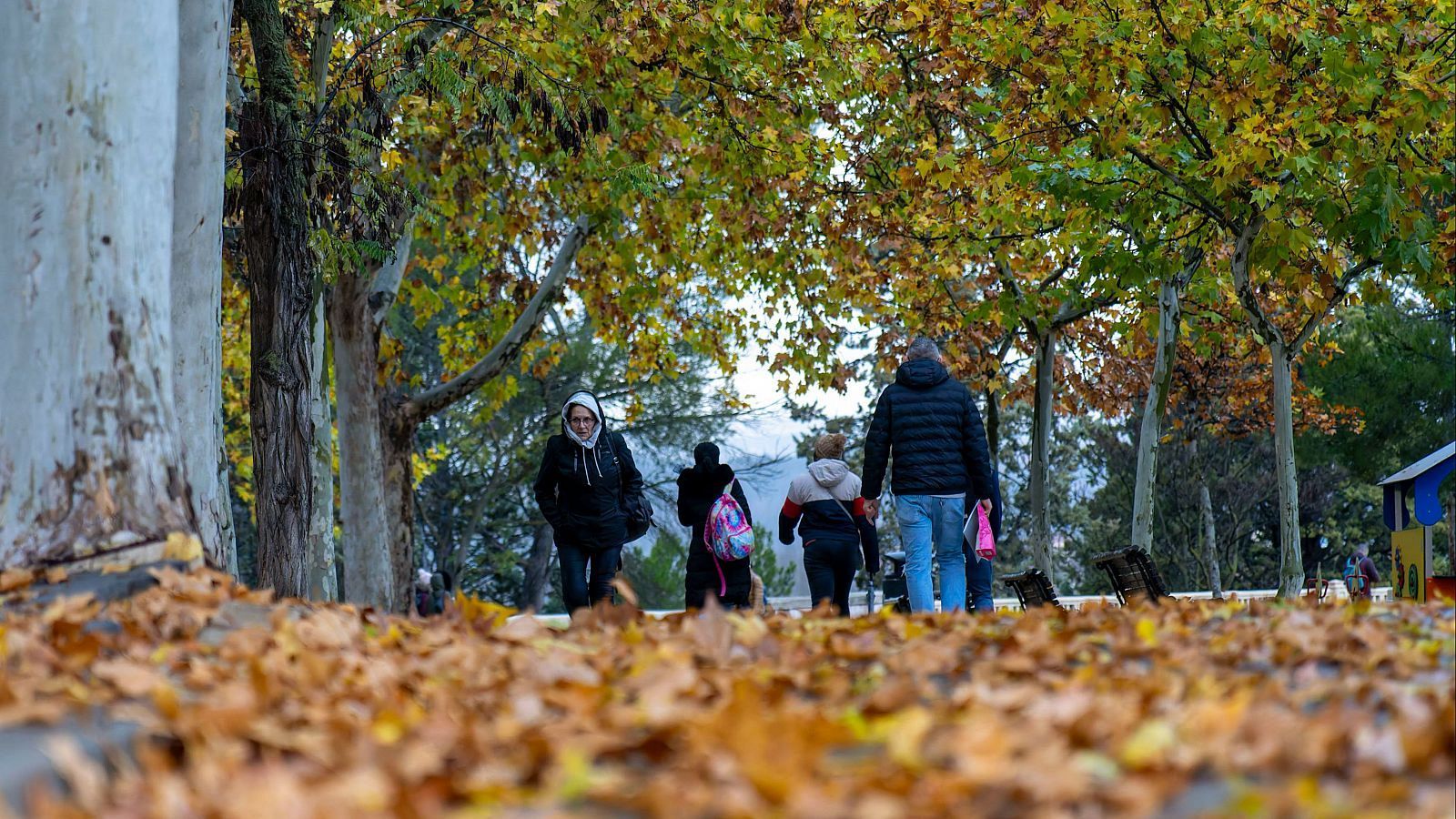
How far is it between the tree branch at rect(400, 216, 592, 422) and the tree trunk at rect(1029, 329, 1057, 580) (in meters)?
5.66

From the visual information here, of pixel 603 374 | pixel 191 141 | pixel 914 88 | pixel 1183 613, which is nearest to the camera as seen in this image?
pixel 1183 613

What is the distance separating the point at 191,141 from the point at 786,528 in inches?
189

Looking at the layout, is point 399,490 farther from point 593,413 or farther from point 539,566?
point 539,566

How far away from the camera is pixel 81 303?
4613 mm

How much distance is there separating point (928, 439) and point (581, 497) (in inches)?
89.5

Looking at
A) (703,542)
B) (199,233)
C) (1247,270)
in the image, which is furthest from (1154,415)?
(199,233)

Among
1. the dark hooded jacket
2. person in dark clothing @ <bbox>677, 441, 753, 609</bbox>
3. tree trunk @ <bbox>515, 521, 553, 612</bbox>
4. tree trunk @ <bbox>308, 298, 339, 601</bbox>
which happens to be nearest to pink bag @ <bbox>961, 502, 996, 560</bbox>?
person in dark clothing @ <bbox>677, 441, 753, 609</bbox>

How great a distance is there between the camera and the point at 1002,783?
221cm

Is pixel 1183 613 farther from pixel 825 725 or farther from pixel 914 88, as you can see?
pixel 914 88

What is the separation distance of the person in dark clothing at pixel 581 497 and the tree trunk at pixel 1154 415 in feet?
23.3

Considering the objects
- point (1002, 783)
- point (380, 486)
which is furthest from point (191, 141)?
point (380, 486)

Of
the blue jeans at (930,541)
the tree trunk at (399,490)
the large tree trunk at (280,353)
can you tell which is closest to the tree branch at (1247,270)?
the blue jeans at (930,541)

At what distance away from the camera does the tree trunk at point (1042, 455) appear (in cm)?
1723

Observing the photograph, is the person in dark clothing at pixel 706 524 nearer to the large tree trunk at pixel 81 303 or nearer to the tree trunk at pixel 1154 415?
the large tree trunk at pixel 81 303
